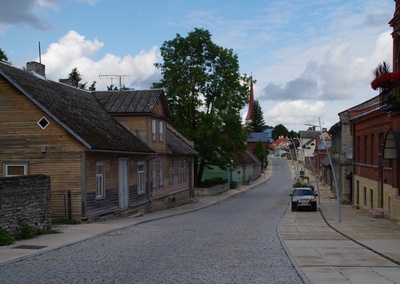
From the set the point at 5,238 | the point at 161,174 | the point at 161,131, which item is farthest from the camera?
the point at 161,174

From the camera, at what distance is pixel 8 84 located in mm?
22688

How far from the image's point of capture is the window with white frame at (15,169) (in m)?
23.1

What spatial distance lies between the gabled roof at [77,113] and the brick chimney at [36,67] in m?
1.12

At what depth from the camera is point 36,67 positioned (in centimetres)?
2828

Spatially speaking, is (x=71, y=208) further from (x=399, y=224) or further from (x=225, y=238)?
(x=399, y=224)

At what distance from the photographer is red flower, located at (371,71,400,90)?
68.7 feet

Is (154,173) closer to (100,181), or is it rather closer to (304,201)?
(100,181)

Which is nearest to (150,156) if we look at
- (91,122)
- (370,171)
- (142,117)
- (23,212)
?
(142,117)

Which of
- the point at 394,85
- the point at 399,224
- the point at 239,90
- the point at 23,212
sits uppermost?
the point at 239,90

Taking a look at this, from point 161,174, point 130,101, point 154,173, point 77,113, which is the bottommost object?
point 161,174

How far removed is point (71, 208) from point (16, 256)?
904 centimetres

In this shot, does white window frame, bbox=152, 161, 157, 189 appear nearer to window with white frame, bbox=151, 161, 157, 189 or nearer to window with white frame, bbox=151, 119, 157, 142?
window with white frame, bbox=151, 161, 157, 189

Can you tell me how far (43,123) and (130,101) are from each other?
1028 cm

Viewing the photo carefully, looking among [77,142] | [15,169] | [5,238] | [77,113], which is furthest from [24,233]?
[77,113]
